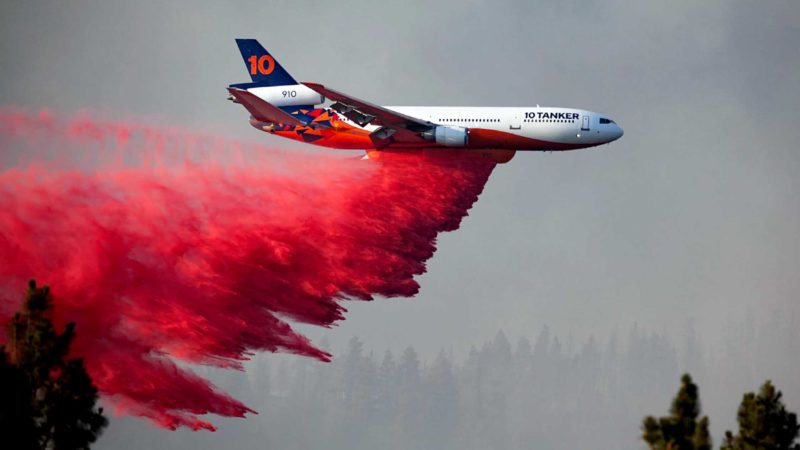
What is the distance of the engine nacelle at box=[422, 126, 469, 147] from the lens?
3605 inches

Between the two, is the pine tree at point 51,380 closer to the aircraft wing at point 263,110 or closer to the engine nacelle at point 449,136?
the aircraft wing at point 263,110

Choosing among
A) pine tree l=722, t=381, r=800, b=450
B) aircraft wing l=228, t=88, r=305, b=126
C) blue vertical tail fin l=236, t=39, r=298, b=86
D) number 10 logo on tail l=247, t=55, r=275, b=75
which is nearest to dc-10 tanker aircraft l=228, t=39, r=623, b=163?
aircraft wing l=228, t=88, r=305, b=126

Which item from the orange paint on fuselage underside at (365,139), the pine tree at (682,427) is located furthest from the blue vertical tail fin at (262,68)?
the pine tree at (682,427)

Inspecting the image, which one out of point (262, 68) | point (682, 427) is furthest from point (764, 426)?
point (262, 68)

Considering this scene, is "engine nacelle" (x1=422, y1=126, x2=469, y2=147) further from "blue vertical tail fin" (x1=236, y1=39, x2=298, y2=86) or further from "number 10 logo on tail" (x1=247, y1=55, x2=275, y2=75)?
"number 10 logo on tail" (x1=247, y1=55, x2=275, y2=75)

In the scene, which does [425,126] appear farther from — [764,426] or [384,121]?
[764,426]

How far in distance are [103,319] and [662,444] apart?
32.0 metres

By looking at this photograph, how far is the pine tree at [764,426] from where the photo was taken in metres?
61.8

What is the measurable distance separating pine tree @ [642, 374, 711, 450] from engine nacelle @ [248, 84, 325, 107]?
128 feet

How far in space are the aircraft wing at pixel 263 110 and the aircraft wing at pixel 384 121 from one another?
332 centimetres

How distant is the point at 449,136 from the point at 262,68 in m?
12.6

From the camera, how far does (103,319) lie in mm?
81188

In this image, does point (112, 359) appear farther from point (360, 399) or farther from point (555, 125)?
point (360, 399)

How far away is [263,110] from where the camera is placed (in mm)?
92875
